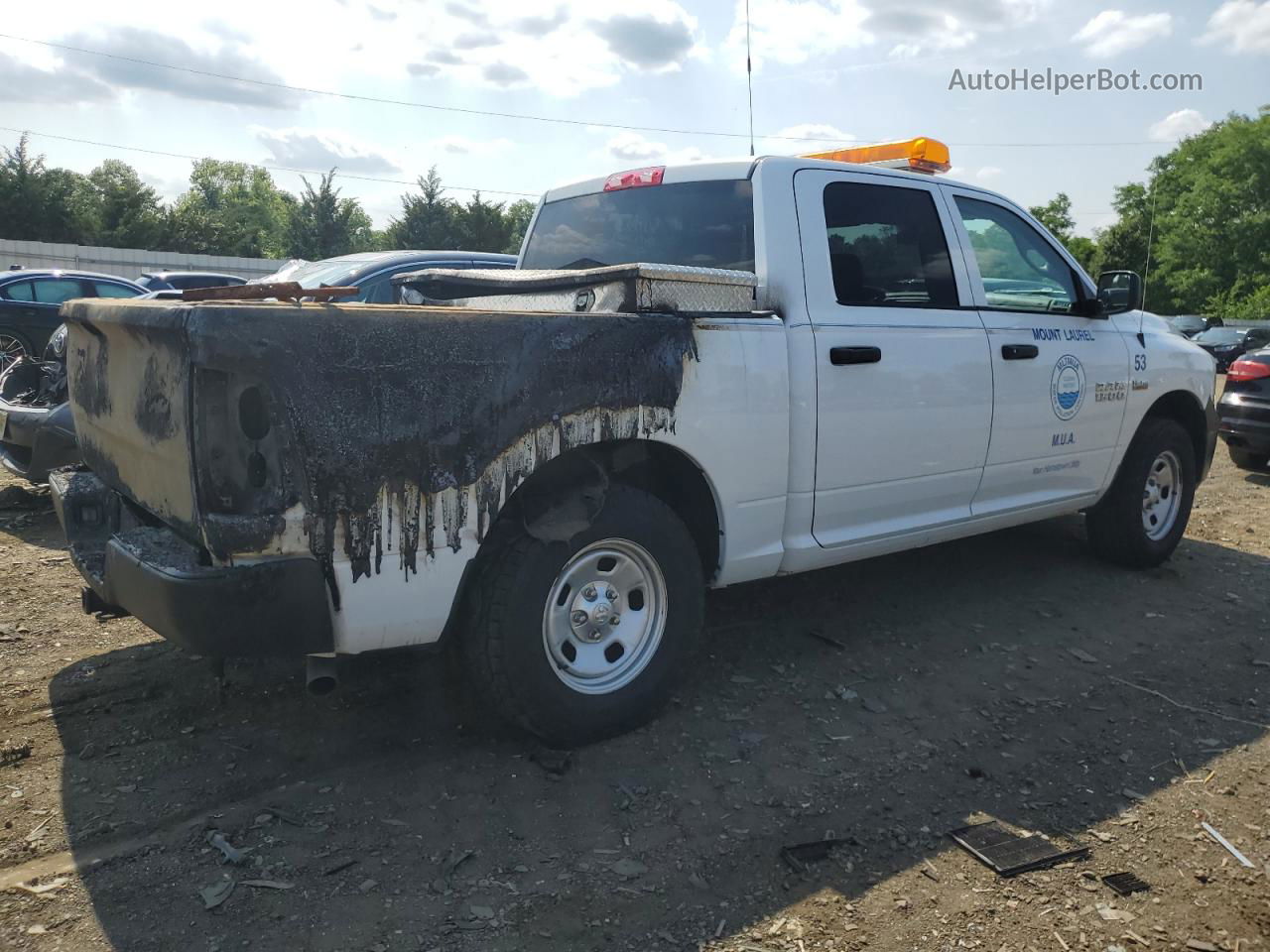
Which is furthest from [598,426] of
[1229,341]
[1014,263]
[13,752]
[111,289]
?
[1229,341]

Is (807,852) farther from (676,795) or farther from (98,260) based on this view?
(98,260)

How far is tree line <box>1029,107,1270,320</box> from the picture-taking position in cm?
5066

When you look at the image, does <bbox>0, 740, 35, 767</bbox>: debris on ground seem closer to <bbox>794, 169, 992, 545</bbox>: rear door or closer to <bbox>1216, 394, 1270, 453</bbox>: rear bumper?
<bbox>794, 169, 992, 545</bbox>: rear door

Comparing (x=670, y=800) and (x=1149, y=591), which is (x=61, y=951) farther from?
(x=1149, y=591)

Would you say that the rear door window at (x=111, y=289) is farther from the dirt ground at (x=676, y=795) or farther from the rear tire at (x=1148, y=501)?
→ the rear tire at (x=1148, y=501)

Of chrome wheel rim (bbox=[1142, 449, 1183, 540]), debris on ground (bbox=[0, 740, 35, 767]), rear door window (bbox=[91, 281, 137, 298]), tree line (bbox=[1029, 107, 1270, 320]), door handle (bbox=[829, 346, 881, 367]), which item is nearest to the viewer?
debris on ground (bbox=[0, 740, 35, 767])

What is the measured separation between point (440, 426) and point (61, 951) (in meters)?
1.58

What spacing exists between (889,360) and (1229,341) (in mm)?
26697

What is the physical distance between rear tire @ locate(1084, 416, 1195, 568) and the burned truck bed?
11.8ft

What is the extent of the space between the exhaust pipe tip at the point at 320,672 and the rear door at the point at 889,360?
192cm

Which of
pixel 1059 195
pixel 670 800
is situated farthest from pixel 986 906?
pixel 1059 195

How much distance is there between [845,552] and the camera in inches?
162

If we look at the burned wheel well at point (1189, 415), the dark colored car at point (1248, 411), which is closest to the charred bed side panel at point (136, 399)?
the burned wheel well at point (1189, 415)

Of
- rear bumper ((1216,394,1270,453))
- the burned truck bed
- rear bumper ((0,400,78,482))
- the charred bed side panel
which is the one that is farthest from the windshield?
the charred bed side panel
